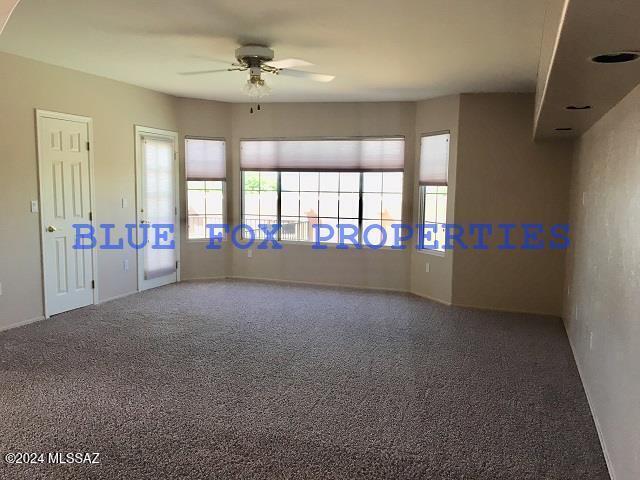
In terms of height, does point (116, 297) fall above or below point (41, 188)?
below

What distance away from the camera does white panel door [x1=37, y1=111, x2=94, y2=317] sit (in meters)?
5.04

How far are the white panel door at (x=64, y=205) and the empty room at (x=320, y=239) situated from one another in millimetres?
29

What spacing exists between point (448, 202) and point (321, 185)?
184 centimetres

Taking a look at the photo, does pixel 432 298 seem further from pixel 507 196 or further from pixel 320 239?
pixel 320 239

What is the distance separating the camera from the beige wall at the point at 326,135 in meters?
6.66

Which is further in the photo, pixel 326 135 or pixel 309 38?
pixel 326 135

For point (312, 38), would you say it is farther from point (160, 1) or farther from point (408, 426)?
point (408, 426)

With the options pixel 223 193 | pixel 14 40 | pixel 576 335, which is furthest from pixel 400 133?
pixel 14 40

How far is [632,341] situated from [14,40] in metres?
4.82

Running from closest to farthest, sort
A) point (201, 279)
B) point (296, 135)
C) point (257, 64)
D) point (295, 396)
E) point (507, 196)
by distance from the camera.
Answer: point (295, 396) < point (257, 64) < point (507, 196) < point (296, 135) < point (201, 279)

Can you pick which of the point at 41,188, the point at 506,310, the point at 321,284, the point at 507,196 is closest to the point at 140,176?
the point at 41,188

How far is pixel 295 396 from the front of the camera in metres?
3.42

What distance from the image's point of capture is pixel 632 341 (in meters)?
2.39

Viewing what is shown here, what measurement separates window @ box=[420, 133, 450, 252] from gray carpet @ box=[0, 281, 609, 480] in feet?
4.21
